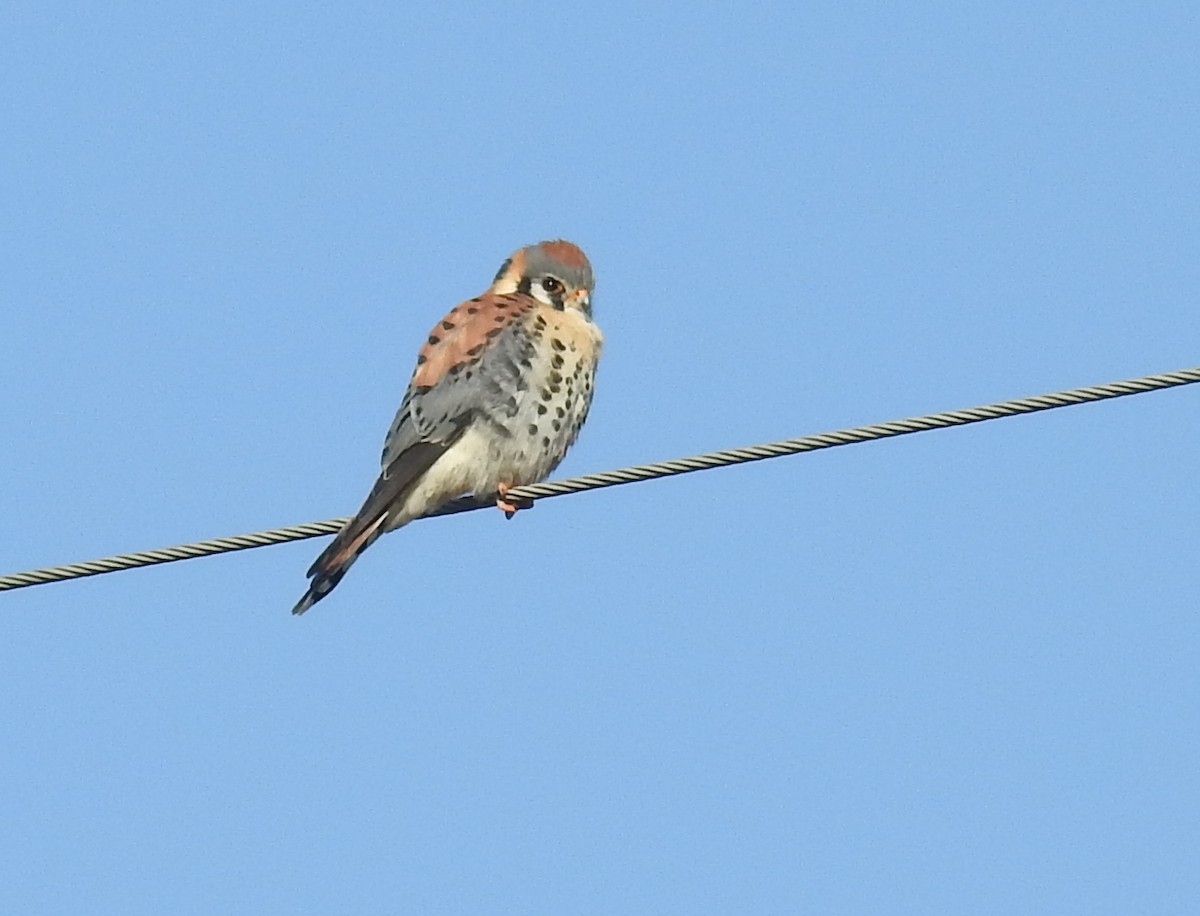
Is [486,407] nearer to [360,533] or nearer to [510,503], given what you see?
[510,503]

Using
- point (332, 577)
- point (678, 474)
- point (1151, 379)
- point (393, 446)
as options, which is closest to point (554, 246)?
point (393, 446)

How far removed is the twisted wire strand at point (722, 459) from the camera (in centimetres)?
506

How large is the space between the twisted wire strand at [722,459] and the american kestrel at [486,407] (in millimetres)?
1353

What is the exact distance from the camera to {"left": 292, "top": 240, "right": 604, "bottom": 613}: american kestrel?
23.5ft

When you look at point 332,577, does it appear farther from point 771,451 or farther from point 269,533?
point 771,451

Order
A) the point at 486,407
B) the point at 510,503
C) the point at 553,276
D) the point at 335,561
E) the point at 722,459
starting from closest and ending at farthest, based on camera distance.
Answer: the point at 722,459
the point at 335,561
the point at 510,503
the point at 486,407
the point at 553,276

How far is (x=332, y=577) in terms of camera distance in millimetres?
6816

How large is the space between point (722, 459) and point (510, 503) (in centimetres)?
193

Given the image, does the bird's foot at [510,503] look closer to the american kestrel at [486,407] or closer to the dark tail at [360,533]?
the american kestrel at [486,407]

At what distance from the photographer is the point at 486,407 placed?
7363mm

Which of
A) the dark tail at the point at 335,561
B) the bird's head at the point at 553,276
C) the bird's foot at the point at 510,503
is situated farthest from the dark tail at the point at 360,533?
the bird's head at the point at 553,276

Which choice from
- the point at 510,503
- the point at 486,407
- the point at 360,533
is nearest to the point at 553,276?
the point at 486,407

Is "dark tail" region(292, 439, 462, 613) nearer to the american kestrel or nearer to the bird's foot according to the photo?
the american kestrel

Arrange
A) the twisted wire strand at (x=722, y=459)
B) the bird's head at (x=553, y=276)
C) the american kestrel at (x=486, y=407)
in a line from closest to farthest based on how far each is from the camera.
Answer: the twisted wire strand at (x=722, y=459) → the american kestrel at (x=486, y=407) → the bird's head at (x=553, y=276)
